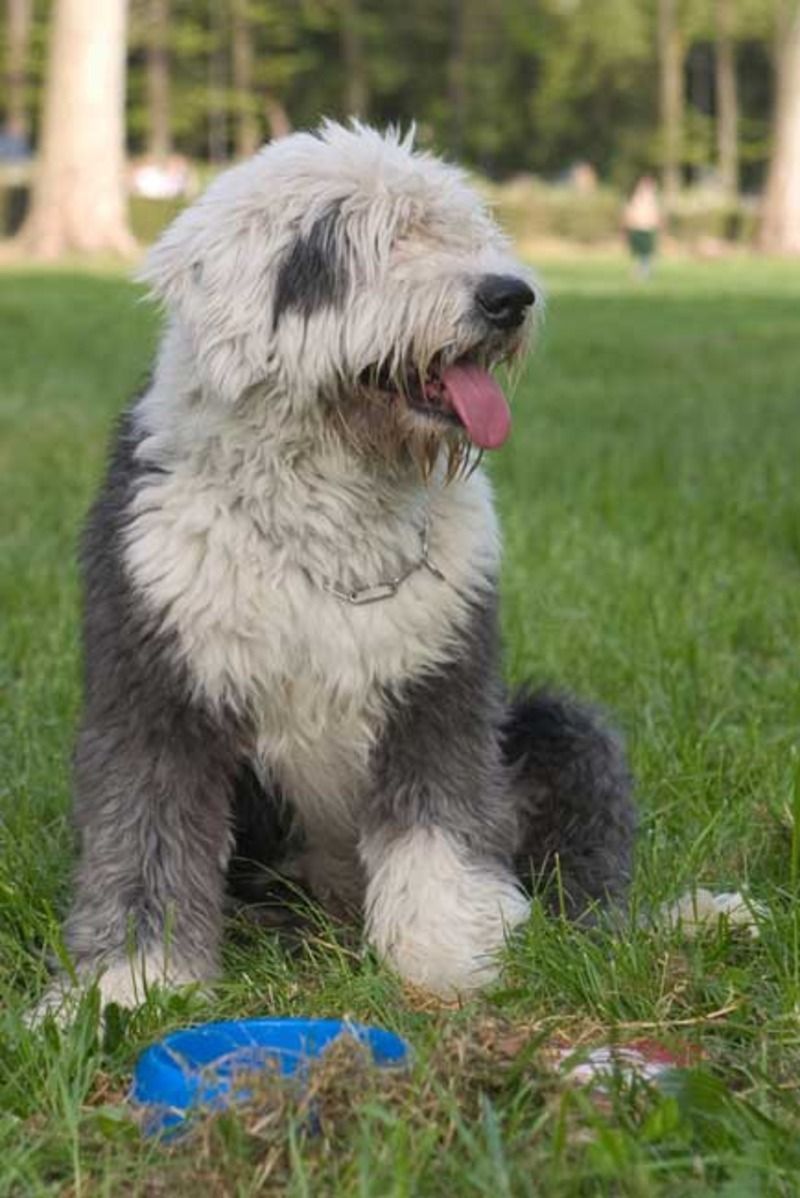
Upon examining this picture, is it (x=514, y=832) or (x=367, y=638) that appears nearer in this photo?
(x=367, y=638)

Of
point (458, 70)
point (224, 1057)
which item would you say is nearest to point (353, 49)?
point (458, 70)

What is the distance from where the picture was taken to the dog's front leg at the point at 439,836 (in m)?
3.35

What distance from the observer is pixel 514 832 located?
3.66 metres

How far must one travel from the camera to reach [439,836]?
340cm

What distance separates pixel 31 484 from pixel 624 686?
3.61 metres

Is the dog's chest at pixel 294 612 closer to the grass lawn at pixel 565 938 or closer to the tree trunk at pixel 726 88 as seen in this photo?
the grass lawn at pixel 565 938

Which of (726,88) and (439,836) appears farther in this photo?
(726,88)

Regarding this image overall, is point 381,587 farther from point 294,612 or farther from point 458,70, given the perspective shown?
point 458,70

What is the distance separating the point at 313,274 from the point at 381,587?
1.80ft

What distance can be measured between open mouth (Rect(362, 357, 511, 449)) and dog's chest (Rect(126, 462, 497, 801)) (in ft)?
0.74

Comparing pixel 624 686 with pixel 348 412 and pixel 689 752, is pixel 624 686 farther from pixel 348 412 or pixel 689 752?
pixel 348 412

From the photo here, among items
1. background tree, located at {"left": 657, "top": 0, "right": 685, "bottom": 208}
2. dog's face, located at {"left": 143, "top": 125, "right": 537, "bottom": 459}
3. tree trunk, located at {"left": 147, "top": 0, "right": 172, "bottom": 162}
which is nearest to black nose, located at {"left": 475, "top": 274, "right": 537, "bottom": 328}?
dog's face, located at {"left": 143, "top": 125, "right": 537, "bottom": 459}

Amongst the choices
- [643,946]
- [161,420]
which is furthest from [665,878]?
[161,420]

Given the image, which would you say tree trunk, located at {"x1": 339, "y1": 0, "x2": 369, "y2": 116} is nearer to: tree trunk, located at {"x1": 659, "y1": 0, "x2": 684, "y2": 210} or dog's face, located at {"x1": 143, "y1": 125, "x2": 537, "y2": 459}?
tree trunk, located at {"x1": 659, "y1": 0, "x2": 684, "y2": 210}
